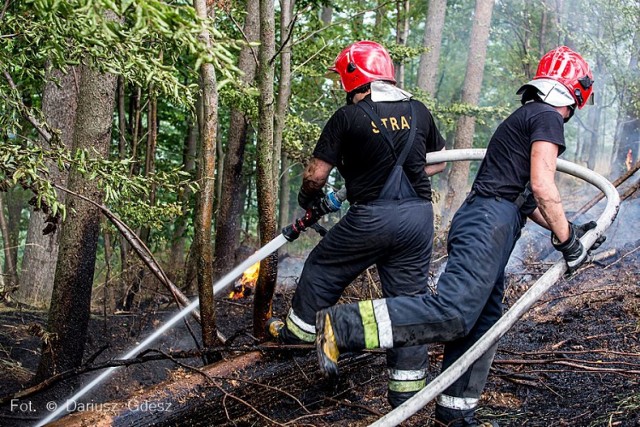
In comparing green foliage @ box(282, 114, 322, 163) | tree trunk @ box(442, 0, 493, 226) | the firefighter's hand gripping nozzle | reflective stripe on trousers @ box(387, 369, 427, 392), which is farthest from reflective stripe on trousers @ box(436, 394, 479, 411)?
tree trunk @ box(442, 0, 493, 226)

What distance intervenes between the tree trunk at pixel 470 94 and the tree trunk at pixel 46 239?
904 cm

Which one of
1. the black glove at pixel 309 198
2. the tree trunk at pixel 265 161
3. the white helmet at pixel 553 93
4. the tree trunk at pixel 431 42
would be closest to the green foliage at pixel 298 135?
the tree trunk at pixel 265 161

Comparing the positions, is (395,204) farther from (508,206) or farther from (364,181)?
(508,206)

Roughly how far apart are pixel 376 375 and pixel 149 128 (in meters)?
4.27

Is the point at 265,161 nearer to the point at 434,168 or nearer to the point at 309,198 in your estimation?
the point at 309,198

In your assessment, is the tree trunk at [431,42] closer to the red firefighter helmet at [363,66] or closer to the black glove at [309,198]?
the red firefighter helmet at [363,66]

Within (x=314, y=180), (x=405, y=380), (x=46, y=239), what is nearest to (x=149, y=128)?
(x=46, y=239)

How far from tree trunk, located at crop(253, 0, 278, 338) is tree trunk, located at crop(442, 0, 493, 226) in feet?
32.2

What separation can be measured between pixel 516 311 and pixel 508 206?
665 millimetres

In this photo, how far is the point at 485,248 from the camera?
3.63 meters

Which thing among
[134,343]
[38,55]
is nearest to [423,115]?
[38,55]

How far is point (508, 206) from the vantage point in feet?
12.5

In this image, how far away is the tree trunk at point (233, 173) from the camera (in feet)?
26.3

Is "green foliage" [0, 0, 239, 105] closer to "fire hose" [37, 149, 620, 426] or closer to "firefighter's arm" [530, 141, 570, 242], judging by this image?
"fire hose" [37, 149, 620, 426]
